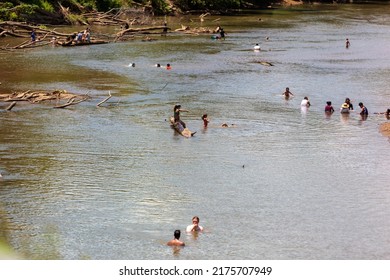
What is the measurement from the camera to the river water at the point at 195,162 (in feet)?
84.2

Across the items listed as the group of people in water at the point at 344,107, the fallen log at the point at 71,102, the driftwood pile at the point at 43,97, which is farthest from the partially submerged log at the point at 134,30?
the group of people in water at the point at 344,107

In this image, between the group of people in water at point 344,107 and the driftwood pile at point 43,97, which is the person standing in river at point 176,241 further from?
the group of people in water at point 344,107

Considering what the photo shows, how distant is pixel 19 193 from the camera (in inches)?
1166

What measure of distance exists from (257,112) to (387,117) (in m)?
6.53

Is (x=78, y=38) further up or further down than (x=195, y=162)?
further up

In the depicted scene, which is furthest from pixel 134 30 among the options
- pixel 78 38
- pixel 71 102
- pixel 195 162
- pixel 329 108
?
pixel 195 162

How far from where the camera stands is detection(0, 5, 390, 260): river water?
25.7 metres

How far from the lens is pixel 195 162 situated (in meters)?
34.1

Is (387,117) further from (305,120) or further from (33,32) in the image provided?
(33,32)

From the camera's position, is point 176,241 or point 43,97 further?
point 43,97

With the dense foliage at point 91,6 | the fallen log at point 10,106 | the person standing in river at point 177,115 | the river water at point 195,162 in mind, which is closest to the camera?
the river water at point 195,162

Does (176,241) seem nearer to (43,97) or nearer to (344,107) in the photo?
(344,107)

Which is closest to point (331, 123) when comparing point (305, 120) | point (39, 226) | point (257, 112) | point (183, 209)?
point (305, 120)

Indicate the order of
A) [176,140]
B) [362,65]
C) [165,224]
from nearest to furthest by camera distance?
[165,224], [176,140], [362,65]
